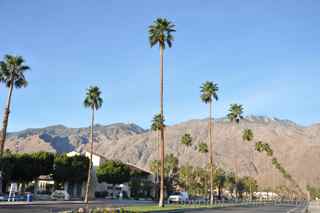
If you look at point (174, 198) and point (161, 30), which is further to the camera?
point (174, 198)

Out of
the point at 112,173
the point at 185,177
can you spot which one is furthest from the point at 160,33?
the point at 185,177

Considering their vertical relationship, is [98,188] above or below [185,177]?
Answer: below

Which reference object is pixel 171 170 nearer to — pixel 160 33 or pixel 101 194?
pixel 101 194

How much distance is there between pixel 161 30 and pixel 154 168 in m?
75.8

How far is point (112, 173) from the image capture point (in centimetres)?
10812

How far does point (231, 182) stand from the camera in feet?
555

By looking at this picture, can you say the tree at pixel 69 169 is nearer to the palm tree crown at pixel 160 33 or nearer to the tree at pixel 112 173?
the tree at pixel 112 173

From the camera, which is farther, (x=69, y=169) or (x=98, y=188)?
(x=98, y=188)

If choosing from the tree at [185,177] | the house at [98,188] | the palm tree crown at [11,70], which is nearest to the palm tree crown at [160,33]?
the palm tree crown at [11,70]

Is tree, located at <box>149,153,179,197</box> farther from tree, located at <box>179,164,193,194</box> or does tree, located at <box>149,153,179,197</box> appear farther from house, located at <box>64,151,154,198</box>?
tree, located at <box>179,164,193,194</box>

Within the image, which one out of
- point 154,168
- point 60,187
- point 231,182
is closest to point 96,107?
point 60,187

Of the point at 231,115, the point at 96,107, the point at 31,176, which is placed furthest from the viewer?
the point at 231,115

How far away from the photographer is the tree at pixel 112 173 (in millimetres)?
107875

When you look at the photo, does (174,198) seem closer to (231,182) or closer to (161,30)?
(161,30)
